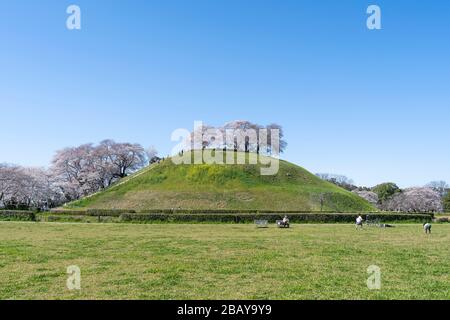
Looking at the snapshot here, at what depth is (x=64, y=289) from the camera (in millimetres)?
10828

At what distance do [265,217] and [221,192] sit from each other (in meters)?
26.4

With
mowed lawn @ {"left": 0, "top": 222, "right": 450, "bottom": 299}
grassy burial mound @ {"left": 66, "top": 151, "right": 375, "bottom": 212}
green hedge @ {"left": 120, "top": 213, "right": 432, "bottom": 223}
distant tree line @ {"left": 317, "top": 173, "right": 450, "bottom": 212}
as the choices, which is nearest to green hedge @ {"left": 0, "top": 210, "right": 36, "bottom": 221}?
green hedge @ {"left": 120, "top": 213, "right": 432, "bottom": 223}

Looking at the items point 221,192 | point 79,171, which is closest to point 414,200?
point 221,192

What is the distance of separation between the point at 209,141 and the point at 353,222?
7992cm

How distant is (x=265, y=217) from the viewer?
172 feet

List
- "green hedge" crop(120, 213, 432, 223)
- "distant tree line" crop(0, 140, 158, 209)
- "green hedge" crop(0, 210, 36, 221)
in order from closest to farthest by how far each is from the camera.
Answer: "green hedge" crop(120, 213, 432, 223) → "green hedge" crop(0, 210, 36, 221) → "distant tree line" crop(0, 140, 158, 209)

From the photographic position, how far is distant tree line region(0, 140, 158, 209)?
318 feet

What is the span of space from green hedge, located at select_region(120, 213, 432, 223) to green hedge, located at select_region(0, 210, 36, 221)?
13532mm

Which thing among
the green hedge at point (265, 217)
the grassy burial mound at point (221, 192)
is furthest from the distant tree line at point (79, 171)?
the green hedge at point (265, 217)

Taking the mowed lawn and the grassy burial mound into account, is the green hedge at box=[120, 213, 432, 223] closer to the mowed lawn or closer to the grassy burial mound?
the grassy burial mound
